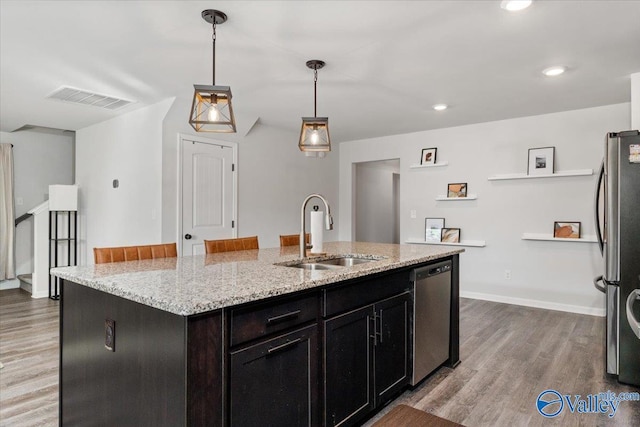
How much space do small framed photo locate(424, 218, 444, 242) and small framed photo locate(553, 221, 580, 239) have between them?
1402 millimetres

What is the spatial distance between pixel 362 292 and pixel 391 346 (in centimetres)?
48

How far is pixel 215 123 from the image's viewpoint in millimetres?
2252

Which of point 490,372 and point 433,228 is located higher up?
point 433,228

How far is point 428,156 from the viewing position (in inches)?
219

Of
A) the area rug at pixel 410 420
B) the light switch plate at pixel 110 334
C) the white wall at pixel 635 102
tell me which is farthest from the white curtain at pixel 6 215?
the white wall at pixel 635 102

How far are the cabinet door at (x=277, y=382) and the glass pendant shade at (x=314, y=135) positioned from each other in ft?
5.04

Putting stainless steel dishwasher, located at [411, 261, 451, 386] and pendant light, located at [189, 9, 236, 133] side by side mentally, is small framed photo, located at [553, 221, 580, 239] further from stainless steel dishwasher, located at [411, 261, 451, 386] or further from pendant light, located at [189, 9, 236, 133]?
pendant light, located at [189, 9, 236, 133]

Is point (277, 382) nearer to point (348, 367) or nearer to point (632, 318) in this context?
point (348, 367)

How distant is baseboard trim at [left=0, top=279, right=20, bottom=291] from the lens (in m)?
5.75

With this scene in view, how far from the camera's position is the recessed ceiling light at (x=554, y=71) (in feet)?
10.3

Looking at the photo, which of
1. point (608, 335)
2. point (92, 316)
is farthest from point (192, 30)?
point (608, 335)

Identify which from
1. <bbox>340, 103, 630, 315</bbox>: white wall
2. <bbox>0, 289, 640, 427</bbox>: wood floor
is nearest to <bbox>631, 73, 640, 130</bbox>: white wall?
<bbox>340, 103, 630, 315</bbox>: white wall

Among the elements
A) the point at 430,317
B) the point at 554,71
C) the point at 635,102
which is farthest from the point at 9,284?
the point at 635,102

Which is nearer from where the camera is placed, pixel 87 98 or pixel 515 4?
pixel 515 4
